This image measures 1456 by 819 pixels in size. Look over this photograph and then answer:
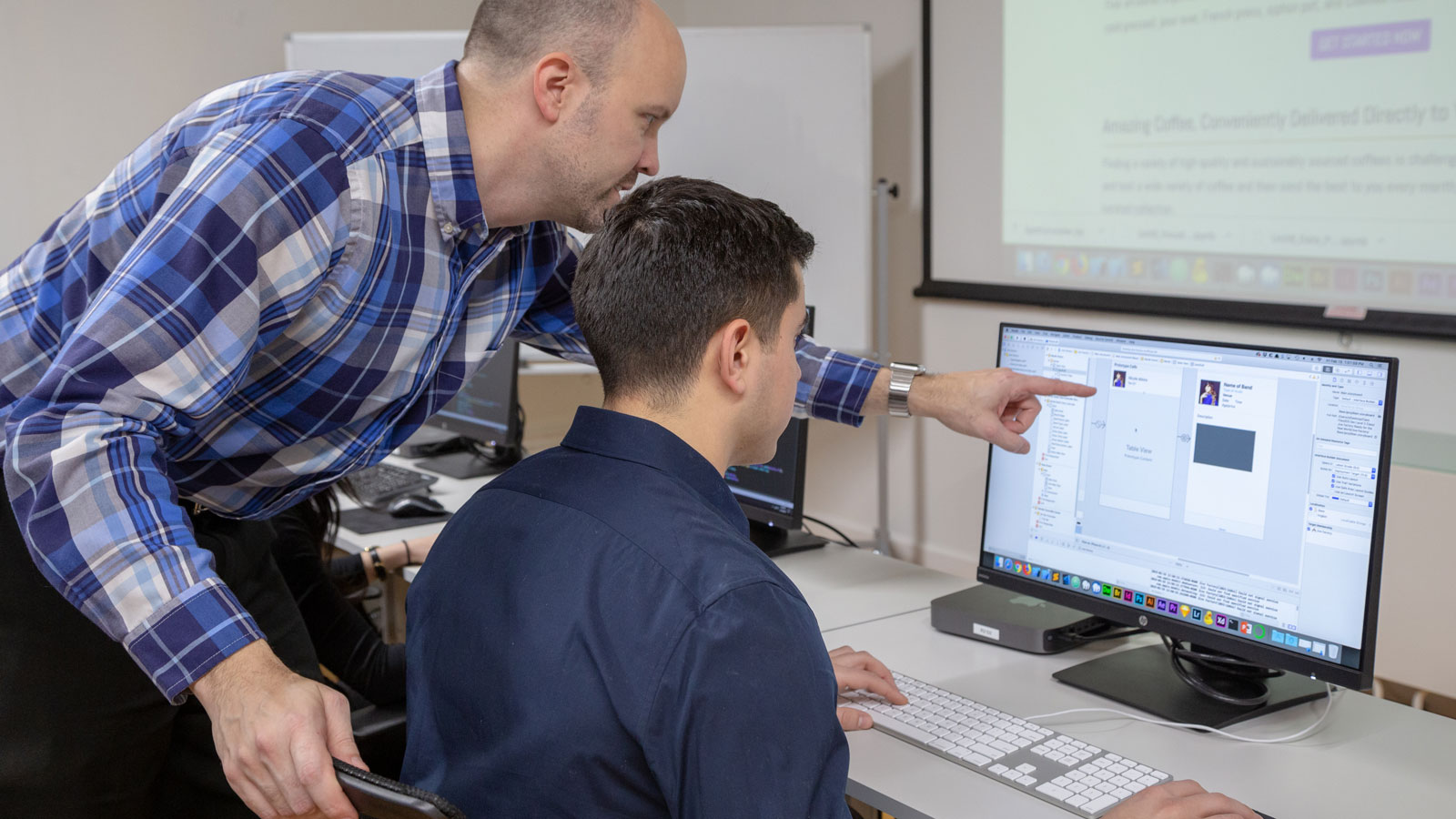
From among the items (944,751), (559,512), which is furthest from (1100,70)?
(559,512)

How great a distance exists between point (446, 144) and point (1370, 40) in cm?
221

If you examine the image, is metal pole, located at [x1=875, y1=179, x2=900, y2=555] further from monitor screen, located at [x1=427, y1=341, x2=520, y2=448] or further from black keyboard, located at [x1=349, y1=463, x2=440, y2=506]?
black keyboard, located at [x1=349, y1=463, x2=440, y2=506]

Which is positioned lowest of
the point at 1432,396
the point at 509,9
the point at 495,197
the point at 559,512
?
the point at 1432,396

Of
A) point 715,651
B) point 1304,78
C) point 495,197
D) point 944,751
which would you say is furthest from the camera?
point 1304,78

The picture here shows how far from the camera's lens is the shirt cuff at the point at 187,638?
3.18 feet

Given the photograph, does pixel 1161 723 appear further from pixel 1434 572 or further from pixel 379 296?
pixel 1434 572

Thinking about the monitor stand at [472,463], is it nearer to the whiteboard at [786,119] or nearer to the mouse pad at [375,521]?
the mouse pad at [375,521]

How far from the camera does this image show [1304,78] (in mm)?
2703

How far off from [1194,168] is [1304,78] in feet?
1.09

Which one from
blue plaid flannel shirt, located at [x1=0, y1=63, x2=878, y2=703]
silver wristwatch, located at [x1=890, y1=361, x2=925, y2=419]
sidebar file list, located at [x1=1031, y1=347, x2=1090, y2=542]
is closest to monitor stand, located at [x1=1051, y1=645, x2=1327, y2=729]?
sidebar file list, located at [x1=1031, y1=347, x2=1090, y2=542]

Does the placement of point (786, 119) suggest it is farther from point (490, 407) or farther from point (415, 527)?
point (415, 527)

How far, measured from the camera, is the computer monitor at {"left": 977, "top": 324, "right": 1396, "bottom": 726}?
4.22ft

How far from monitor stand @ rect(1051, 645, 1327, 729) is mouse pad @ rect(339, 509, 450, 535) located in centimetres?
147

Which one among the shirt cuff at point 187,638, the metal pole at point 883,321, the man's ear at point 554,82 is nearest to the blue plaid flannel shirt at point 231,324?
the shirt cuff at point 187,638
